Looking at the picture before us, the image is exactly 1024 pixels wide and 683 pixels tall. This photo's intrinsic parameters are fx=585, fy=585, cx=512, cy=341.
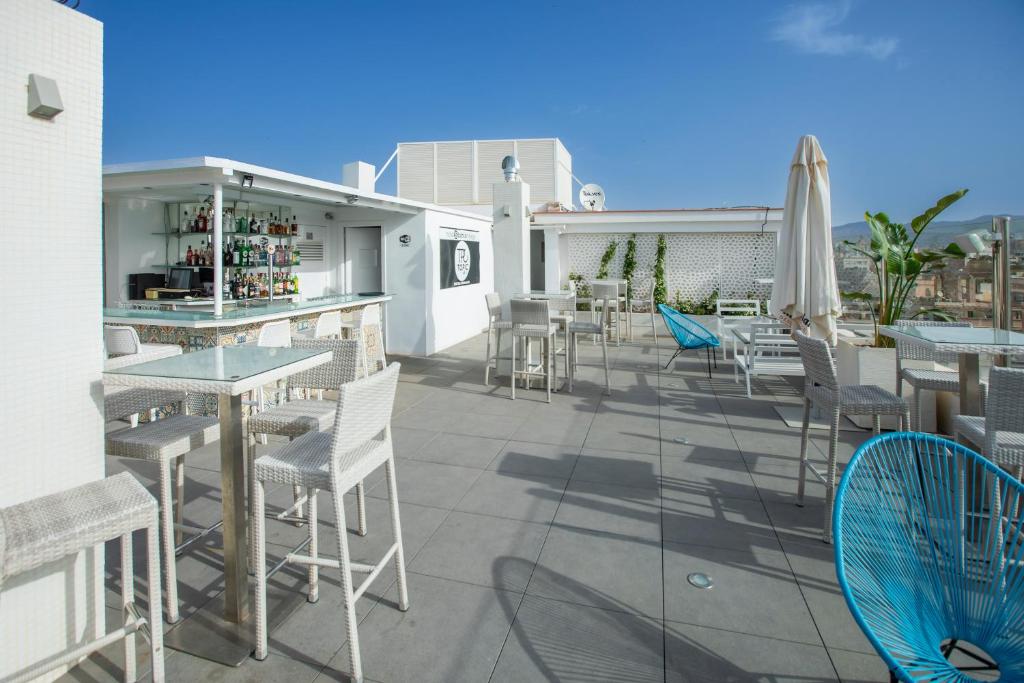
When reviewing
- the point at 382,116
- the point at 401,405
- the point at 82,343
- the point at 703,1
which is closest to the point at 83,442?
the point at 82,343

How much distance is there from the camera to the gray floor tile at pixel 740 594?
2324mm

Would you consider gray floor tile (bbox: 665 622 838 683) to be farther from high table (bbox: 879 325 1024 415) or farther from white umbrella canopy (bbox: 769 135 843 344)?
white umbrella canopy (bbox: 769 135 843 344)

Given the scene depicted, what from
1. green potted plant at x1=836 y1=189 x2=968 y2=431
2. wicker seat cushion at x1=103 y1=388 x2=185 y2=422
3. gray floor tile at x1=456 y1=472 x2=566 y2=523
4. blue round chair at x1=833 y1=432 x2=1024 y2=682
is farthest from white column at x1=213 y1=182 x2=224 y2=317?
green potted plant at x1=836 y1=189 x2=968 y2=431

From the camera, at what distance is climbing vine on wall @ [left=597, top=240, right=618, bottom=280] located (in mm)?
15242

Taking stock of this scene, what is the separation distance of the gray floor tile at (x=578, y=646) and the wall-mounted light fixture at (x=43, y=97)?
2444 mm

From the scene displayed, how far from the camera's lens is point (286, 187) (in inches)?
245

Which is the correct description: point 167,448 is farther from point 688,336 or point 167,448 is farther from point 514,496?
point 688,336

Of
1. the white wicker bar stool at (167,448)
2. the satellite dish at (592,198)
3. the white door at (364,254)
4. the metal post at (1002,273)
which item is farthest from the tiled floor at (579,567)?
the satellite dish at (592,198)

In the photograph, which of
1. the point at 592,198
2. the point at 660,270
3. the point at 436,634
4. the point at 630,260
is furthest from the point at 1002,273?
the point at 592,198

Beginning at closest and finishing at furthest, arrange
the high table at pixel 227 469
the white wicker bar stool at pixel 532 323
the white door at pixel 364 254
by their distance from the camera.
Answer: the high table at pixel 227 469
the white wicker bar stool at pixel 532 323
the white door at pixel 364 254

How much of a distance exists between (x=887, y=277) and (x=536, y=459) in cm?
439

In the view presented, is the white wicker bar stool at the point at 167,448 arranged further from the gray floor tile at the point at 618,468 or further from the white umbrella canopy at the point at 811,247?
the white umbrella canopy at the point at 811,247

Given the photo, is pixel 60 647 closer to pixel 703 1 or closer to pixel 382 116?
pixel 703 1

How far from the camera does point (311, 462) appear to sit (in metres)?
2.19
